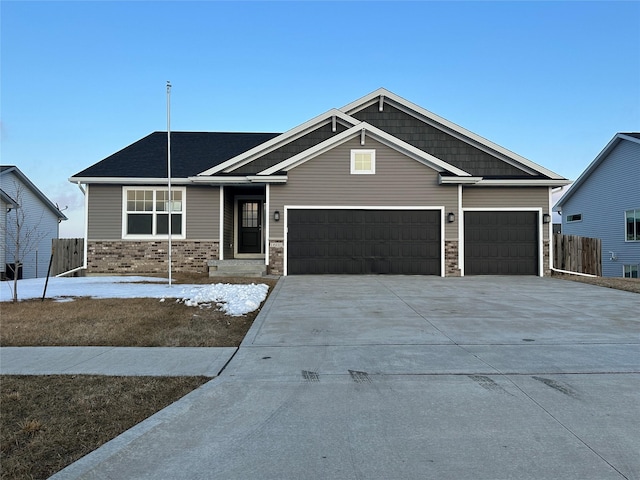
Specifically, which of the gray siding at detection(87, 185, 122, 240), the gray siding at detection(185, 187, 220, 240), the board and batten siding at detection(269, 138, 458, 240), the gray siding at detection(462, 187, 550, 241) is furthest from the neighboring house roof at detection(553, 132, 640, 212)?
the gray siding at detection(87, 185, 122, 240)

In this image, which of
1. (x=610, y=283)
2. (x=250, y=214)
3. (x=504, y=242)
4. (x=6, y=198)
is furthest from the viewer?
(x=6, y=198)

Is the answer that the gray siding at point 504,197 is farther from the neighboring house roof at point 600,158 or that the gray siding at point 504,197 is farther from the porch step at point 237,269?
the neighboring house roof at point 600,158

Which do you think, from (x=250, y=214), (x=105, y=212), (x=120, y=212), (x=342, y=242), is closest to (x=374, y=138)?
(x=342, y=242)

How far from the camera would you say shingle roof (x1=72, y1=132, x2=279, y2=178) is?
16.0m

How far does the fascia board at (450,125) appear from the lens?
53.2ft

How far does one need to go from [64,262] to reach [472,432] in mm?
16504

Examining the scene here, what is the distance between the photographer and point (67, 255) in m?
16.3

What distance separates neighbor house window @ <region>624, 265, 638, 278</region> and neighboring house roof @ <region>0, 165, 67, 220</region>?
31.5 metres

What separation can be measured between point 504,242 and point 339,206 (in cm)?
620

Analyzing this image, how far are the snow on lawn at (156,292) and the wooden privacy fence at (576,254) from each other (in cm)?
1155

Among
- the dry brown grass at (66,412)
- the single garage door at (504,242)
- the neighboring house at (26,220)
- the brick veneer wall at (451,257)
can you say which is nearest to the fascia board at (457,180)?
the single garage door at (504,242)

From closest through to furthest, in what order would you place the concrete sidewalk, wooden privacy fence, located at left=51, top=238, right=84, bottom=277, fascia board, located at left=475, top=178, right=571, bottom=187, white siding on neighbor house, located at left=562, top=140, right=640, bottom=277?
the concrete sidewalk < fascia board, located at left=475, top=178, right=571, bottom=187 < wooden privacy fence, located at left=51, top=238, right=84, bottom=277 < white siding on neighbor house, located at left=562, top=140, right=640, bottom=277

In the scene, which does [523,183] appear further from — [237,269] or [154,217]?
[154,217]

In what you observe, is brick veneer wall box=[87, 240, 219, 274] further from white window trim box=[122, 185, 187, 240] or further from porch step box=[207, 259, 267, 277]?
porch step box=[207, 259, 267, 277]
